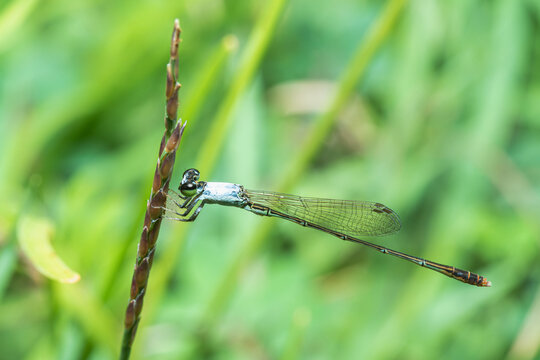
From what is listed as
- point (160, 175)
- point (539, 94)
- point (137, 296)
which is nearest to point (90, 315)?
point (137, 296)

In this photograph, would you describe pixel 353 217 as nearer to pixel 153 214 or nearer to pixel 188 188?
pixel 188 188

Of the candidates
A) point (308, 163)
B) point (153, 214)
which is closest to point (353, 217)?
point (308, 163)

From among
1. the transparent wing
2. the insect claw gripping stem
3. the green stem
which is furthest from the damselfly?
the insect claw gripping stem

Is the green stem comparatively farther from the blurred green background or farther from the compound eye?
the blurred green background

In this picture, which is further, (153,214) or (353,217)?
(353,217)

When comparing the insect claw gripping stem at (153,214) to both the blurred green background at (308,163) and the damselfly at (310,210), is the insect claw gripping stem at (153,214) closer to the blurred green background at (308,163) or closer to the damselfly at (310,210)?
the damselfly at (310,210)
